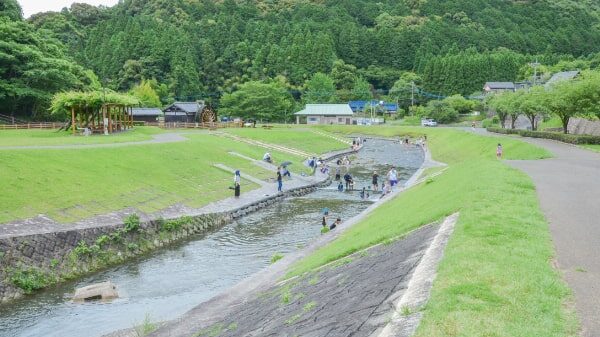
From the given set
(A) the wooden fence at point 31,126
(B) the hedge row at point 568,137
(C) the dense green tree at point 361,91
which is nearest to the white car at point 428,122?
(C) the dense green tree at point 361,91

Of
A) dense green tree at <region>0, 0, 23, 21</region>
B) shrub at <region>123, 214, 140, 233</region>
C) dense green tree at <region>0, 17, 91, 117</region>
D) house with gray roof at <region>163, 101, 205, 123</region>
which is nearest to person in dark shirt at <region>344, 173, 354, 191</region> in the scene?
shrub at <region>123, 214, 140, 233</region>

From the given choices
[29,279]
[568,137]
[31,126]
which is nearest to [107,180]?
[29,279]

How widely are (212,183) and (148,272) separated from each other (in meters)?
15.4

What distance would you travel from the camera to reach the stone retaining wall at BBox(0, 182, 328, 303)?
1698cm

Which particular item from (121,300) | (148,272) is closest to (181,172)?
(148,272)

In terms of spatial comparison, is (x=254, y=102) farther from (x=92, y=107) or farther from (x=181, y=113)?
(x=92, y=107)

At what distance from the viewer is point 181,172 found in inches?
1361

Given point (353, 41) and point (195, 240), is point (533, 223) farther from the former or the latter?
point (353, 41)

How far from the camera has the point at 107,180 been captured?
28000 millimetres

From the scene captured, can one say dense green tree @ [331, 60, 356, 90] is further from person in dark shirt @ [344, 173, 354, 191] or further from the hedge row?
person in dark shirt @ [344, 173, 354, 191]

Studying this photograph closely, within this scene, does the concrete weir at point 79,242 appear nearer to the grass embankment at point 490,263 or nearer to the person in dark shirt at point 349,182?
the grass embankment at point 490,263

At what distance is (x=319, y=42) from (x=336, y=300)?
12273 centimetres

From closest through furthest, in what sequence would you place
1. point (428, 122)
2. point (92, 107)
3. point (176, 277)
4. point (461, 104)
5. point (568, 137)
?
point (176, 277) → point (568, 137) → point (92, 107) → point (428, 122) → point (461, 104)

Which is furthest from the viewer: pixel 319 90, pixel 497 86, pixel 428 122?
pixel 319 90
